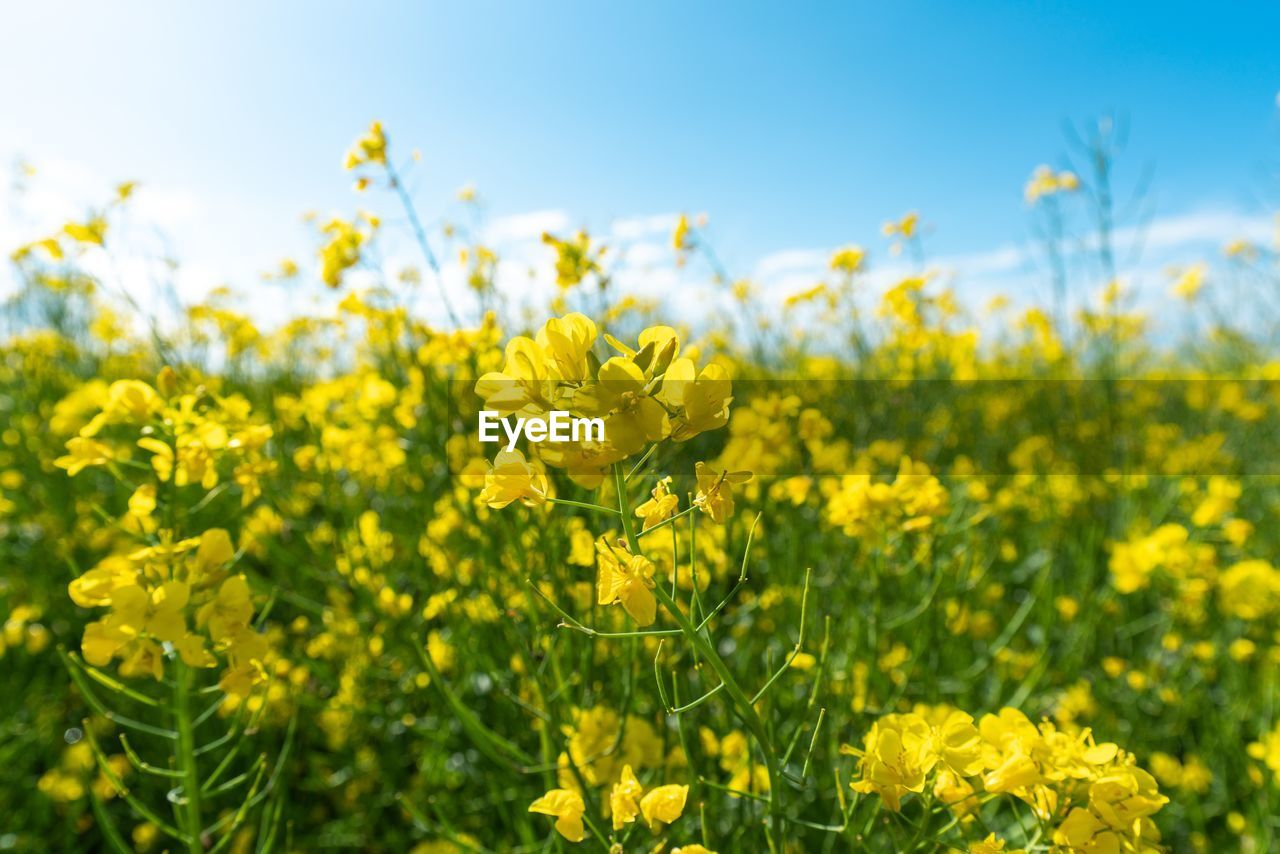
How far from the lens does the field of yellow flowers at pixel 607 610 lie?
2.72ft

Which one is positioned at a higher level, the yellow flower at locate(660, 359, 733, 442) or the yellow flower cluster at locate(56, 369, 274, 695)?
the yellow flower at locate(660, 359, 733, 442)

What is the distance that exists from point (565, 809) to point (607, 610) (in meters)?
0.72

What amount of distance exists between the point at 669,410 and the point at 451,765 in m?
1.98

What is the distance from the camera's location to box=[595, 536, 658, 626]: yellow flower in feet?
2.28

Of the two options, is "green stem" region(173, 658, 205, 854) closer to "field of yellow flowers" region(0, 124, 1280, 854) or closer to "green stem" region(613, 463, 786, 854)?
"field of yellow flowers" region(0, 124, 1280, 854)

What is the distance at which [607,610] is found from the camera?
5.11ft

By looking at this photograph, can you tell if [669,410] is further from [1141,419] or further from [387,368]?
[1141,419]

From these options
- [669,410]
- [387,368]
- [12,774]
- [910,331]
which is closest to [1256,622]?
[910,331]

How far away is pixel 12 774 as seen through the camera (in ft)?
8.19

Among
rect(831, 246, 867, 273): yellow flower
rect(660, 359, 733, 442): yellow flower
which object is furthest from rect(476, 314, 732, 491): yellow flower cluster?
rect(831, 246, 867, 273): yellow flower

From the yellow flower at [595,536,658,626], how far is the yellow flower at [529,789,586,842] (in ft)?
1.00

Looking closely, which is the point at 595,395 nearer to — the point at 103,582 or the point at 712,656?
the point at 712,656

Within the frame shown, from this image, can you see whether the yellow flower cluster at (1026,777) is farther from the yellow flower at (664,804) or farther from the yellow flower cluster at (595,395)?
the yellow flower cluster at (595,395)

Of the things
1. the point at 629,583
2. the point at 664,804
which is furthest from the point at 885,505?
the point at 629,583
